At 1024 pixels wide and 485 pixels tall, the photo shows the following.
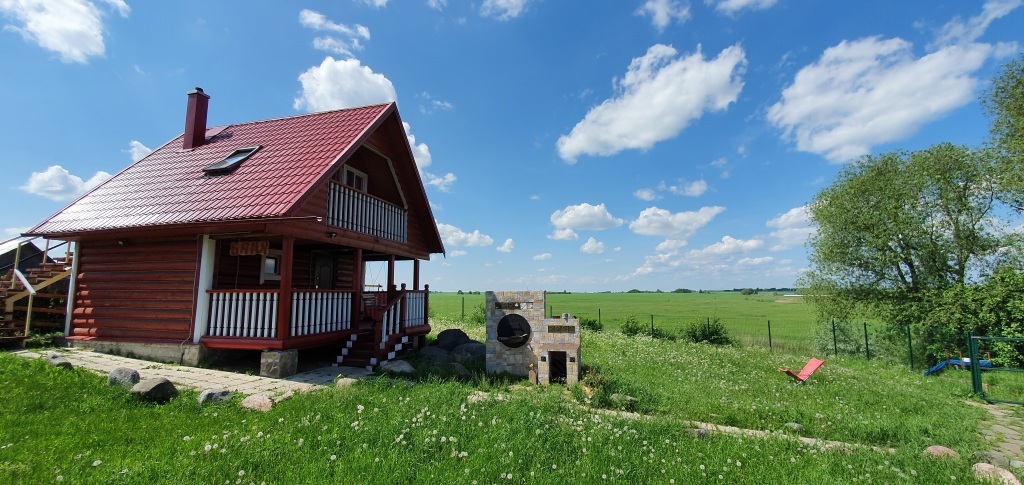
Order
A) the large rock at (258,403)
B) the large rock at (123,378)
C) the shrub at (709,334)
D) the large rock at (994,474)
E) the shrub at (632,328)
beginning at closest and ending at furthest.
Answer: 1. the large rock at (994,474)
2. the large rock at (258,403)
3. the large rock at (123,378)
4. the shrub at (709,334)
5. the shrub at (632,328)

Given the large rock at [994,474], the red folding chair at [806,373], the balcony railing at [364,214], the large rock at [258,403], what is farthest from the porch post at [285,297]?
the red folding chair at [806,373]

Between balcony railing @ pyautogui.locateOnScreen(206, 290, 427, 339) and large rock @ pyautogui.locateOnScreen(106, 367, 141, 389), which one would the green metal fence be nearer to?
balcony railing @ pyautogui.locateOnScreen(206, 290, 427, 339)

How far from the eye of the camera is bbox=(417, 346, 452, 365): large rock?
10406 mm

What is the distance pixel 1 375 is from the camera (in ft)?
23.2

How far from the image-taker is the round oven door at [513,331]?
9.85 meters

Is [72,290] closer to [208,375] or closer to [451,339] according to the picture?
[208,375]

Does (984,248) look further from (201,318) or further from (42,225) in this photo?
(42,225)

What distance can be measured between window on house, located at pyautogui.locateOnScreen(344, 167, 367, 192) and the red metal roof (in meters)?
1.39

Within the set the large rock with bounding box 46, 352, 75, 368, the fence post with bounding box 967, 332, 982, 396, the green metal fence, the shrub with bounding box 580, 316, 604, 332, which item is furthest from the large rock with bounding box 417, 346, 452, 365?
the shrub with bounding box 580, 316, 604, 332

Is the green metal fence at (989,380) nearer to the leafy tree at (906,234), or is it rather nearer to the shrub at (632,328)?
the leafy tree at (906,234)

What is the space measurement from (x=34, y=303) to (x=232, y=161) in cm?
680

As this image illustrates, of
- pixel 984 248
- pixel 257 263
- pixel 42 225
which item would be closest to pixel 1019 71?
pixel 984 248

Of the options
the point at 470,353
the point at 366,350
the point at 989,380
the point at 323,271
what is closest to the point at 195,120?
the point at 323,271

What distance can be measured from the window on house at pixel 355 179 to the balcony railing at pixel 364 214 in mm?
1139
